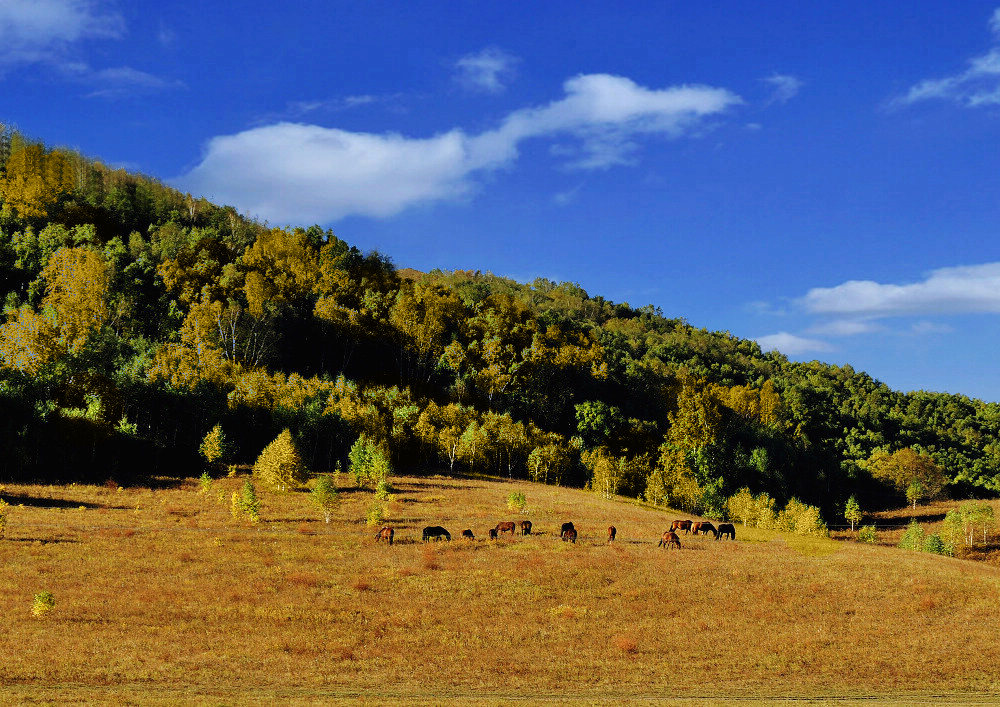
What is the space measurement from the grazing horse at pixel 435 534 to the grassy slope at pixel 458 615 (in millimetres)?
684

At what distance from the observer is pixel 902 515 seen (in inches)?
5531

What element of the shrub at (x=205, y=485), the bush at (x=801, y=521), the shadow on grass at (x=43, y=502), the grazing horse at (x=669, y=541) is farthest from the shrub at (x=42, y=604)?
the bush at (x=801, y=521)

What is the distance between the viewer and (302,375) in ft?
361

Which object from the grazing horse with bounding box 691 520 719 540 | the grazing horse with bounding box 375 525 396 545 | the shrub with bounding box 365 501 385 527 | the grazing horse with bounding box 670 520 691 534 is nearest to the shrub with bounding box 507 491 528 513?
the shrub with bounding box 365 501 385 527

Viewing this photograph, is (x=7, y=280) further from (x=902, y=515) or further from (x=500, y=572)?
(x=902, y=515)

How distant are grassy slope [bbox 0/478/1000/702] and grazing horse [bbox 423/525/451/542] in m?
0.68

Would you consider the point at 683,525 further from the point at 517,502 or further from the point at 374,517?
the point at 374,517

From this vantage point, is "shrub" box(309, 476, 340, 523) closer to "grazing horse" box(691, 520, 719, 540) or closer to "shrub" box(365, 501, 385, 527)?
"shrub" box(365, 501, 385, 527)

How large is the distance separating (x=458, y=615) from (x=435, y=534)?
16273 millimetres

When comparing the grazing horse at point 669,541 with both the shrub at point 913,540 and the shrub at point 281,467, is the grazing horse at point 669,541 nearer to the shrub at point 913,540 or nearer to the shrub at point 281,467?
the shrub at point 281,467

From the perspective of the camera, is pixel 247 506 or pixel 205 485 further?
pixel 205 485

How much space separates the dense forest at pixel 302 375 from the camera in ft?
262

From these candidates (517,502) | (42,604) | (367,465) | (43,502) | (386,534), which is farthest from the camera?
(367,465)

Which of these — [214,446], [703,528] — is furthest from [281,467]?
[703,528]
